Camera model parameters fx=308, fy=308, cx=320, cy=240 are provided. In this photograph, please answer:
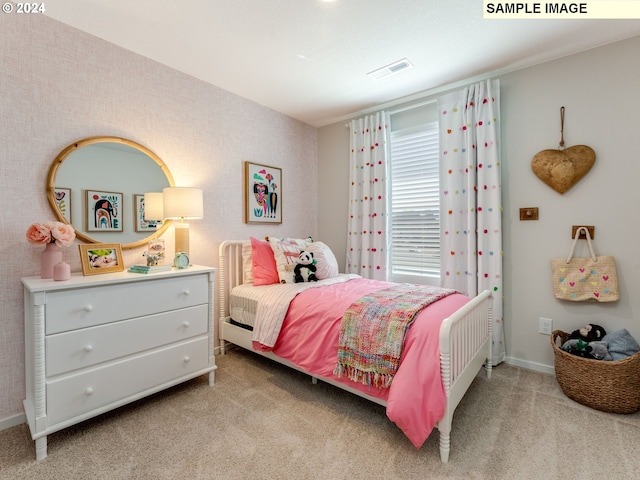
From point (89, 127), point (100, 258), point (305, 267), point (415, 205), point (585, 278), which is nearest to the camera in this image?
point (100, 258)

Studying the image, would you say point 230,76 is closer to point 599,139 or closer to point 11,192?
point 11,192

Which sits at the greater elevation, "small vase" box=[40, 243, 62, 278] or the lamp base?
A: the lamp base

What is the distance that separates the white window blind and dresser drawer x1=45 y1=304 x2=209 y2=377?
2.03 m

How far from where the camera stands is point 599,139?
2240 millimetres

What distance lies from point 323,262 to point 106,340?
1.69m

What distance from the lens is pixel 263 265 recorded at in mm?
2811

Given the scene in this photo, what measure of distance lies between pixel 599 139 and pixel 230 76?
2.94 metres

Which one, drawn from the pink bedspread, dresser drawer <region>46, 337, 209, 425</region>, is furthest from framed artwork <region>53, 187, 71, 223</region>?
the pink bedspread

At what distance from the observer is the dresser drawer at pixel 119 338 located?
164 centimetres

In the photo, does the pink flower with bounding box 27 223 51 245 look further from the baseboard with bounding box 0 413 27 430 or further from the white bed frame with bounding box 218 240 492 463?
the white bed frame with bounding box 218 240 492 463

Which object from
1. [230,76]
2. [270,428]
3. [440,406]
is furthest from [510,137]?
[270,428]

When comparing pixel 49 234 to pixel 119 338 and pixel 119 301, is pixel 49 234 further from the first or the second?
pixel 119 338

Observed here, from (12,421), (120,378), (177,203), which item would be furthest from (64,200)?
(12,421)

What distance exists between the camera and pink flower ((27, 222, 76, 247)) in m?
1.72
